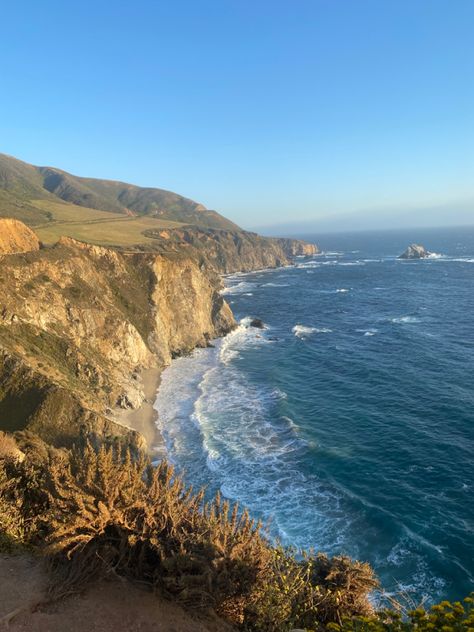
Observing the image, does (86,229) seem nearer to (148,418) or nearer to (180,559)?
(148,418)

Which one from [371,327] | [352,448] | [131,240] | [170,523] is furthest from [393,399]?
[131,240]

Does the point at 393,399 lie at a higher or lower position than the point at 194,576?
lower

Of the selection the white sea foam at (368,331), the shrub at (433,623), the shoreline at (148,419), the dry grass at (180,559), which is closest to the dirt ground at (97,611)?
the dry grass at (180,559)

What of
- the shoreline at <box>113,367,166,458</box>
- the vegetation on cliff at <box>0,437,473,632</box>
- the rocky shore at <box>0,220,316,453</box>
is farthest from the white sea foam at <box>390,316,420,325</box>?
the vegetation on cliff at <box>0,437,473,632</box>

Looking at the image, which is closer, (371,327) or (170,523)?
(170,523)

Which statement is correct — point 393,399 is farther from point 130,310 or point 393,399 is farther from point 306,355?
point 130,310

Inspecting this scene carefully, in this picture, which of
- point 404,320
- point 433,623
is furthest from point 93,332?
point 404,320

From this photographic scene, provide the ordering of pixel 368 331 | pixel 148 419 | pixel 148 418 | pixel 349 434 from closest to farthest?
pixel 349 434, pixel 148 419, pixel 148 418, pixel 368 331
